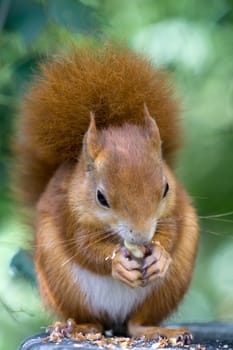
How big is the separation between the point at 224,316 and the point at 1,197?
1.10 m

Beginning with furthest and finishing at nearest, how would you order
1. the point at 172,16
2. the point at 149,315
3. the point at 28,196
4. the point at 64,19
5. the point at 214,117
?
the point at 214,117, the point at 172,16, the point at 28,196, the point at 64,19, the point at 149,315

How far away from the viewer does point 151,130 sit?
256 cm

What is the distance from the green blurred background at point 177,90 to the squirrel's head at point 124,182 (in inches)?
18.6

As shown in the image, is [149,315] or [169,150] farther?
[169,150]

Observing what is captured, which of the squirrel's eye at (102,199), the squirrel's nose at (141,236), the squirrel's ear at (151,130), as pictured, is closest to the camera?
the squirrel's nose at (141,236)

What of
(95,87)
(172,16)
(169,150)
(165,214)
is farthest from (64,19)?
(172,16)

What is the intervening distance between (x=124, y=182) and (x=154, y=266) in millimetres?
225

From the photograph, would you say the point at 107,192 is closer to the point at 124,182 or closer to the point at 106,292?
the point at 124,182

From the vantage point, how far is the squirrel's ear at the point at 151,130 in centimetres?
255

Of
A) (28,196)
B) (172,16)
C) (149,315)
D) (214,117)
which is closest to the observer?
(149,315)

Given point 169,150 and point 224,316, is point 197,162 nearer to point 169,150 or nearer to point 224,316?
point 224,316

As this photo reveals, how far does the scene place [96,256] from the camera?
2.58 m

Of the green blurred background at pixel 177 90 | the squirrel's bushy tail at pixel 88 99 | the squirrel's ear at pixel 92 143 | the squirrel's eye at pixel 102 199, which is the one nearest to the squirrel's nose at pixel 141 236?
the squirrel's eye at pixel 102 199

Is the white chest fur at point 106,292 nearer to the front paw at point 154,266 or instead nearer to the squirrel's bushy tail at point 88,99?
the front paw at point 154,266
